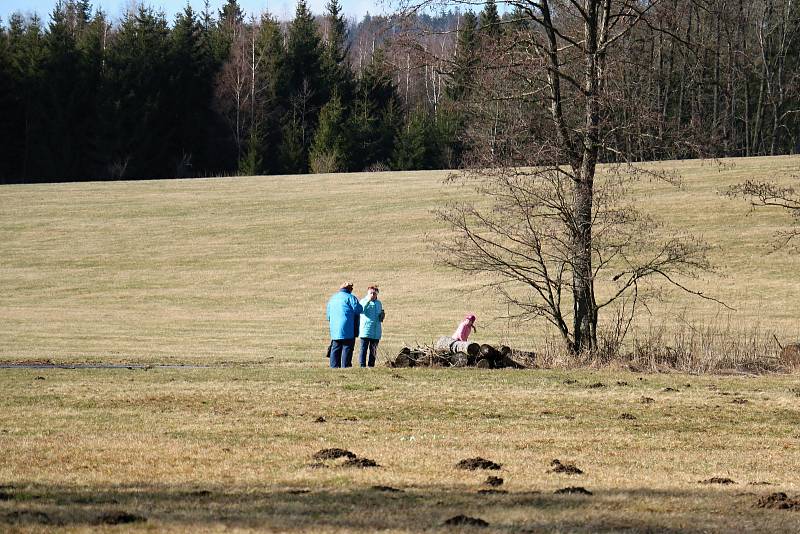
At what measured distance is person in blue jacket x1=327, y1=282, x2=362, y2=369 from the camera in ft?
73.5

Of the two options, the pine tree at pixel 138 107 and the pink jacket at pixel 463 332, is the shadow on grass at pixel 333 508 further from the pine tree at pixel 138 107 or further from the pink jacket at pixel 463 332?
the pine tree at pixel 138 107

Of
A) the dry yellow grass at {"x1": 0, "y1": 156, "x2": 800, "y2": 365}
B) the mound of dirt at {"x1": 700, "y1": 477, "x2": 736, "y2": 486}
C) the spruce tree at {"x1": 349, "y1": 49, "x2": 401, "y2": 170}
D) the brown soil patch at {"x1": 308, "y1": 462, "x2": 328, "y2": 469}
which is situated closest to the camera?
the mound of dirt at {"x1": 700, "y1": 477, "x2": 736, "y2": 486}

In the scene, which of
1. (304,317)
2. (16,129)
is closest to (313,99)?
(16,129)

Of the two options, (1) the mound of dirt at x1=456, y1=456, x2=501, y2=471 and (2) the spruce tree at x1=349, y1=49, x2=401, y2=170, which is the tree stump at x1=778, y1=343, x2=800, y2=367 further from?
(2) the spruce tree at x1=349, y1=49, x2=401, y2=170

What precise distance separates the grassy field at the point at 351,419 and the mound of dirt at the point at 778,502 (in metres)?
0.18

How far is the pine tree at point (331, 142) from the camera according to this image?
82.2 meters

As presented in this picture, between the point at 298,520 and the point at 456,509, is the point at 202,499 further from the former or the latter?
the point at 456,509

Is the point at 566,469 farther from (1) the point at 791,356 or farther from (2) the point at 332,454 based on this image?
(1) the point at 791,356

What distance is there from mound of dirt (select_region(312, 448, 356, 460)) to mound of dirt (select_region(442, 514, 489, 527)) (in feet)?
10.7

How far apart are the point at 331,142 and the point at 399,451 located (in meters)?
73.7

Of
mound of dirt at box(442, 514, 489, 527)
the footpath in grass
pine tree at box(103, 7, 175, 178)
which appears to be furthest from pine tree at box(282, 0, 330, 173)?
mound of dirt at box(442, 514, 489, 527)

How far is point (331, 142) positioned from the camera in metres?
83.5

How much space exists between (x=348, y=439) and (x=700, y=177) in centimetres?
4781

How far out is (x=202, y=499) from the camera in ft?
26.0
